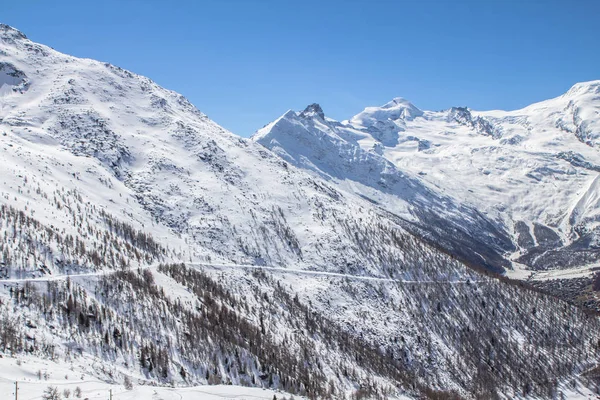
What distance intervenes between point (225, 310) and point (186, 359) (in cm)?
3728

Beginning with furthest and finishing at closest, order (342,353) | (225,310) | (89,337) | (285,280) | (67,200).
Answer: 1. (285,280)
2. (67,200)
3. (342,353)
4. (225,310)
5. (89,337)

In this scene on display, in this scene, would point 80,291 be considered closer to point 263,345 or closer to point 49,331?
point 49,331

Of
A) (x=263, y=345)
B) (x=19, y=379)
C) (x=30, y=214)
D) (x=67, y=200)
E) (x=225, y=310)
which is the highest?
(x=67, y=200)

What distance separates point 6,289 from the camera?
305 feet

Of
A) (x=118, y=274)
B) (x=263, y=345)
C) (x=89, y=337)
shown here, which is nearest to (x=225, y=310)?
(x=263, y=345)

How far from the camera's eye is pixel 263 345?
131875 mm

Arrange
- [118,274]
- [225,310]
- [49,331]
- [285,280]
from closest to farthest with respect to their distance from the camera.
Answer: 1. [49,331]
2. [118,274]
3. [225,310]
4. [285,280]

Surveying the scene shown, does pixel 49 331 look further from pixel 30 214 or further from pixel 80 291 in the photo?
Result: pixel 30 214

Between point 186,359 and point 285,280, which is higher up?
point 285,280

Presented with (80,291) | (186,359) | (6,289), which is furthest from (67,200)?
(186,359)

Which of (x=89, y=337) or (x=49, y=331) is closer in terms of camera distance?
(x=49, y=331)

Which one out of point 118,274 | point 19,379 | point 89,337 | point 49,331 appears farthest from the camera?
point 118,274

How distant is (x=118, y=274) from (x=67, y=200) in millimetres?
51394

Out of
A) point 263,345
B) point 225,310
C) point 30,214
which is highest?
point 30,214
